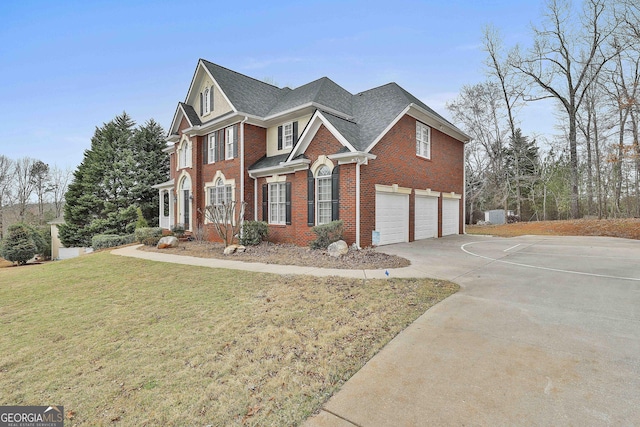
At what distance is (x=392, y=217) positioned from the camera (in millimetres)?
13266

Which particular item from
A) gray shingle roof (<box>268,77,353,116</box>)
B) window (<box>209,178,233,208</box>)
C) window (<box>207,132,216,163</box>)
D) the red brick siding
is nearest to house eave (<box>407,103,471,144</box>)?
the red brick siding

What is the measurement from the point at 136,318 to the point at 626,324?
798cm

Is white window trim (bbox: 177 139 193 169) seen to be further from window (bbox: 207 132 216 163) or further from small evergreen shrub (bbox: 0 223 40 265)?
small evergreen shrub (bbox: 0 223 40 265)

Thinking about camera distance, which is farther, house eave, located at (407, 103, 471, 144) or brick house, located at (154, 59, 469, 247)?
house eave, located at (407, 103, 471, 144)

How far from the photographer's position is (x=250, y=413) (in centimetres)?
259

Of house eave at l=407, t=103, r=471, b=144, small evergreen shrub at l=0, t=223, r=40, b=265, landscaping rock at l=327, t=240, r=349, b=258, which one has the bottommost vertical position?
small evergreen shrub at l=0, t=223, r=40, b=265

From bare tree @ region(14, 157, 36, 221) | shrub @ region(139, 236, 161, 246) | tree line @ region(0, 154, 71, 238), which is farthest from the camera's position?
bare tree @ region(14, 157, 36, 221)

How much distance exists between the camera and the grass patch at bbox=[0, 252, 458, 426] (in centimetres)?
283

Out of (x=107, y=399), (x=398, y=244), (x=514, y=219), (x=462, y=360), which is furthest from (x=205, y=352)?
(x=514, y=219)

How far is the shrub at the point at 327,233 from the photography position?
1133 cm

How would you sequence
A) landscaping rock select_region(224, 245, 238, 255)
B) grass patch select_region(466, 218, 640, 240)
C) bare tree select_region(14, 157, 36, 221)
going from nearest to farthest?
landscaping rock select_region(224, 245, 238, 255) → grass patch select_region(466, 218, 640, 240) → bare tree select_region(14, 157, 36, 221)

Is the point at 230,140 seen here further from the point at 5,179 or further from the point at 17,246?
the point at 5,179

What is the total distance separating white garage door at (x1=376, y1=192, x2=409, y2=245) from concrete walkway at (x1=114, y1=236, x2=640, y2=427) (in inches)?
252

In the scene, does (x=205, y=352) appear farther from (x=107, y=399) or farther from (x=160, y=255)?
(x=160, y=255)
